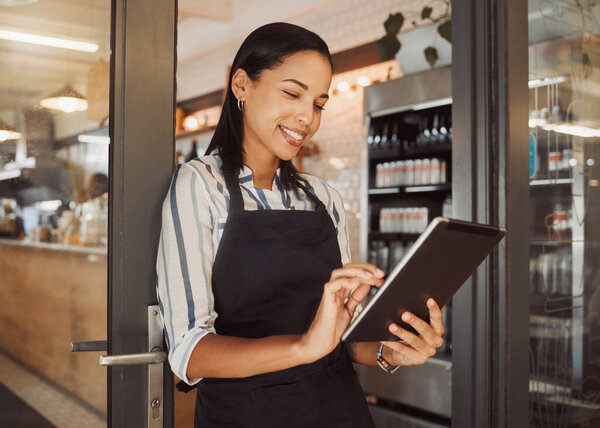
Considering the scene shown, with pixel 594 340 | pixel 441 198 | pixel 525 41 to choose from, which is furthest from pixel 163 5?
pixel 441 198

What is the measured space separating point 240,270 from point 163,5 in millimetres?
577

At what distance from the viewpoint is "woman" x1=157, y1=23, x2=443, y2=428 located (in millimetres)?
1027

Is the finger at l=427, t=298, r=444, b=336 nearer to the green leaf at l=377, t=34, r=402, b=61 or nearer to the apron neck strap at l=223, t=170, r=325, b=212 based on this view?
the apron neck strap at l=223, t=170, r=325, b=212

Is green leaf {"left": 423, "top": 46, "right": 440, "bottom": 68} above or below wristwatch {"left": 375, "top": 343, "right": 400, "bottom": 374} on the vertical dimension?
above

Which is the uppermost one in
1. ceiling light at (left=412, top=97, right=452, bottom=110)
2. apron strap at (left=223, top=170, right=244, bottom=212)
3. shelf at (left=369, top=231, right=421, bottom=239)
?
ceiling light at (left=412, top=97, right=452, bottom=110)

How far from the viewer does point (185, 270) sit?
3.49 feet

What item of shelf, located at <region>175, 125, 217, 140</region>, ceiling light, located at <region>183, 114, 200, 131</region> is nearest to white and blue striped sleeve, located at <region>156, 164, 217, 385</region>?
shelf, located at <region>175, 125, 217, 140</region>

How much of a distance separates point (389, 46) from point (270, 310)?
10.0 feet

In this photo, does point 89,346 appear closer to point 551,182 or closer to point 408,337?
point 408,337

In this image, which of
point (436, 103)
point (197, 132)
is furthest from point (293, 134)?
point (197, 132)

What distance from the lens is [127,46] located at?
1153mm

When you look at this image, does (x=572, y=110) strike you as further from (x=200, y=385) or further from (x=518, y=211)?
(x=200, y=385)

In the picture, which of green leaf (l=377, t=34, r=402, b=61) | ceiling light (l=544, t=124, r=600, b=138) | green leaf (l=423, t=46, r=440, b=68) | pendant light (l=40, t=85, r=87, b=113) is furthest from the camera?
green leaf (l=377, t=34, r=402, b=61)

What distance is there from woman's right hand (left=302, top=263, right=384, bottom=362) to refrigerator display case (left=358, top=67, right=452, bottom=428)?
255 cm
